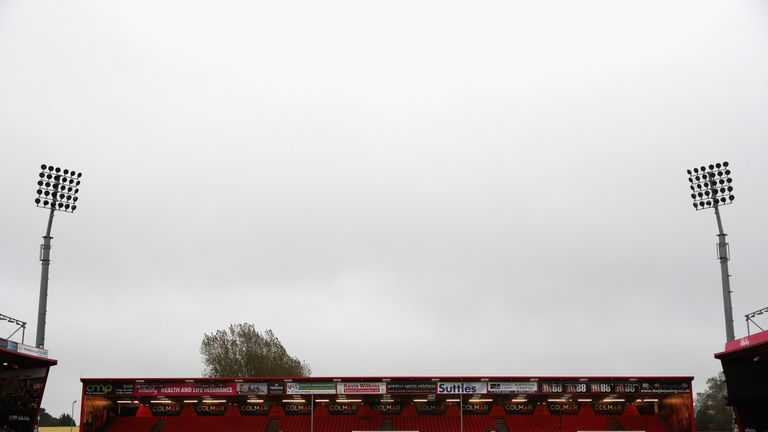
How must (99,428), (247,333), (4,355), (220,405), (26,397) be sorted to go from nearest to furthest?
(4,355) < (26,397) < (99,428) < (220,405) < (247,333)

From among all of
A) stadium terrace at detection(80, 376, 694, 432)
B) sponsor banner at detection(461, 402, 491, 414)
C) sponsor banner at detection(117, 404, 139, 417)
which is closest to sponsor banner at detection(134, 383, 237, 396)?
stadium terrace at detection(80, 376, 694, 432)

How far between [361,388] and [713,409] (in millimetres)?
56748

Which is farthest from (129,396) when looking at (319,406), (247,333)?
(247,333)

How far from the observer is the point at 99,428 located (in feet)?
141

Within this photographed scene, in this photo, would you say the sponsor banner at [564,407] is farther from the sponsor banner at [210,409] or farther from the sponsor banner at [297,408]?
the sponsor banner at [210,409]

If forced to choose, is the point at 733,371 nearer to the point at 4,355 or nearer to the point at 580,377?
the point at 580,377

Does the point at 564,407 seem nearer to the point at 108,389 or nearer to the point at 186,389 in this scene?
the point at 186,389

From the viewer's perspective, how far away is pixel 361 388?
135 ft

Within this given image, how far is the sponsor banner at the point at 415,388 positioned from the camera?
41.1m

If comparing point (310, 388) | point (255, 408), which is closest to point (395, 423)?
point (310, 388)

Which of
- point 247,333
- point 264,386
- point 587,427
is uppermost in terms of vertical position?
point 247,333

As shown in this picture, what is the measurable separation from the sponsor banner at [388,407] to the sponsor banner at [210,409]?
31.8 ft

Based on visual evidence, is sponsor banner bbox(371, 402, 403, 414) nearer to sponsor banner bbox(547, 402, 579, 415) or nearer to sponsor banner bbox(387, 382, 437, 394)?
sponsor banner bbox(387, 382, 437, 394)

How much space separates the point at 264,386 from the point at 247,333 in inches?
1654
